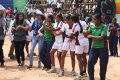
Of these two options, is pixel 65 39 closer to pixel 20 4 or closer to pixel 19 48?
pixel 19 48

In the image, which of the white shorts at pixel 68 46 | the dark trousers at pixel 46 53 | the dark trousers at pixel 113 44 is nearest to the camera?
the white shorts at pixel 68 46

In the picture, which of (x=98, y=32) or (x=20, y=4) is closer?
(x=98, y=32)

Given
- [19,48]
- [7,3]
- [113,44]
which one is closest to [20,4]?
[7,3]

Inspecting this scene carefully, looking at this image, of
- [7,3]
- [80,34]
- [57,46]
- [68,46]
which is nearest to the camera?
[80,34]

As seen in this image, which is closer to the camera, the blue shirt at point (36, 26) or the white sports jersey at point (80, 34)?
the white sports jersey at point (80, 34)

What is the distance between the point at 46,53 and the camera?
37.6 feet

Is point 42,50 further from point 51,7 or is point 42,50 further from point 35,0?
point 35,0

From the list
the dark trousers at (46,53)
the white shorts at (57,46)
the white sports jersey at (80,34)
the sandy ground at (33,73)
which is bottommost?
the sandy ground at (33,73)

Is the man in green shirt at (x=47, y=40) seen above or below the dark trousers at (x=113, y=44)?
above

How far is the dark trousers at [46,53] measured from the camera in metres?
11.3

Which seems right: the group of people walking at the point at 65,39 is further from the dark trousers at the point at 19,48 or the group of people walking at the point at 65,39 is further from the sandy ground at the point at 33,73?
the sandy ground at the point at 33,73

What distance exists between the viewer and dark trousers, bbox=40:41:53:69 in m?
11.3

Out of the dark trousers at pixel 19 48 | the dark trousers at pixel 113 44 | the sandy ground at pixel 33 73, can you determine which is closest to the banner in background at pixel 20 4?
the dark trousers at pixel 113 44

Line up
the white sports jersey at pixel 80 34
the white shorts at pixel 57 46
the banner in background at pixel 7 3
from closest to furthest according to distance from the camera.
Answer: the white sports jersey at pixel 80 34 → the white shorts at pixel 57 46 → the banner in background at pixel 7 3
